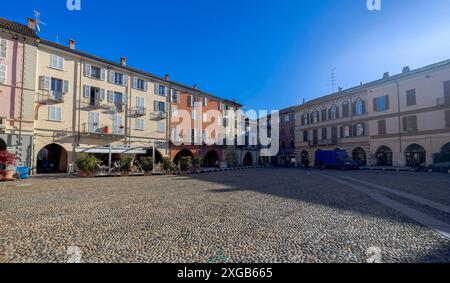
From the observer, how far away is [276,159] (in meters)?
51.5

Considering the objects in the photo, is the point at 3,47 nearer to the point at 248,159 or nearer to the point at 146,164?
the point at 146,164

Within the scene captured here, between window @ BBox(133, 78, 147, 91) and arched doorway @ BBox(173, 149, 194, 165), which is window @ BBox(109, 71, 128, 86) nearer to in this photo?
window @ BBox(133, 78, 147, 91)

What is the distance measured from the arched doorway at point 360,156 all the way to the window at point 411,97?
848 centimetres

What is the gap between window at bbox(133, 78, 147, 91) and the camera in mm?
26919

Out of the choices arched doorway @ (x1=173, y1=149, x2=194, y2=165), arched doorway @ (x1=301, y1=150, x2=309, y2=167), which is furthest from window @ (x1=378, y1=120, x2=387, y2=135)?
arched doorway @ (x1=173, y1=149, x2=194, y2=165)

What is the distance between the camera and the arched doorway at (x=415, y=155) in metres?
26.2

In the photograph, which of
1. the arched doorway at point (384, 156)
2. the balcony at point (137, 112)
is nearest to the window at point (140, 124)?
the balcony at point (137, 112)

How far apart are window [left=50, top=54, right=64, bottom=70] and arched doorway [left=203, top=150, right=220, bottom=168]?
72.3 feet

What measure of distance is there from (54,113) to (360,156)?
126 feet

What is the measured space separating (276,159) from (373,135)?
22.7 m

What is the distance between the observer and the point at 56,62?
21156 mm

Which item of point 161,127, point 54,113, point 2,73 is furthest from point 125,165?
point 2,73

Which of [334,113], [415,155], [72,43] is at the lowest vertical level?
[415,155]
